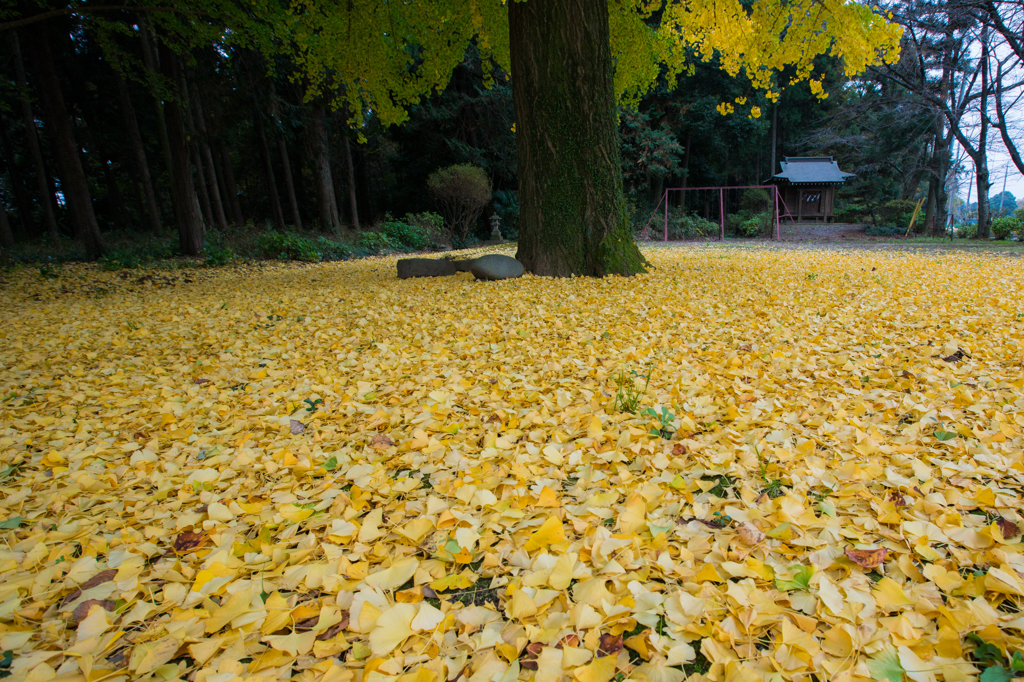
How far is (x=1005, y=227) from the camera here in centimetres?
1410

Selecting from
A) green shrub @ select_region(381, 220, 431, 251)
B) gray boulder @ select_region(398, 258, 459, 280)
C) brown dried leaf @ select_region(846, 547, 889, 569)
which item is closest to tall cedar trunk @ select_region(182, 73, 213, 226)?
→ green shrub @ select_region(381, 220, 431, 251)

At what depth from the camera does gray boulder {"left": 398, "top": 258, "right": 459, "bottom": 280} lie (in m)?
6.37

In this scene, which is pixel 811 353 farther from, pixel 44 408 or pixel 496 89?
pixel 496 89

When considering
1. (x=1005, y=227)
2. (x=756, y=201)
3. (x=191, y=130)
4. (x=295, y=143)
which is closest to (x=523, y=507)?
(x=191, y=130)

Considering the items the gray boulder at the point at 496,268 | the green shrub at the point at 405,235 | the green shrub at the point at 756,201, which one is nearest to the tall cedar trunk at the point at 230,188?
the green shrub at the point at 405,235

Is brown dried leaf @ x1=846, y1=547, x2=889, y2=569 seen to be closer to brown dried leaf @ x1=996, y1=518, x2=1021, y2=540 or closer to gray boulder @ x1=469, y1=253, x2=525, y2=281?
brown dried leaf @ x1=996, y1=518, x2=1021, y2=540

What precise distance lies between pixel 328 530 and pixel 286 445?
0.70 metres

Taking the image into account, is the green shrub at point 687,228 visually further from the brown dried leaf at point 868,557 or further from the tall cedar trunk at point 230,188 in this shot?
the brown dried leaf at point 868,557

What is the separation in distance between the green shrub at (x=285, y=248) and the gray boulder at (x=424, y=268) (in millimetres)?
4483

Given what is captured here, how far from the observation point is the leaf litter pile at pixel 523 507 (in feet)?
3.25

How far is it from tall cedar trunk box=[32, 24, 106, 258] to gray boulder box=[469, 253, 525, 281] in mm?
7231

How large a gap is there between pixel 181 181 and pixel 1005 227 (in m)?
20.6

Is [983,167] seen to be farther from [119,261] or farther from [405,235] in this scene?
[119,261]

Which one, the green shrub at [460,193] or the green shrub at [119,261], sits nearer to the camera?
the green shrub at [119,261]
